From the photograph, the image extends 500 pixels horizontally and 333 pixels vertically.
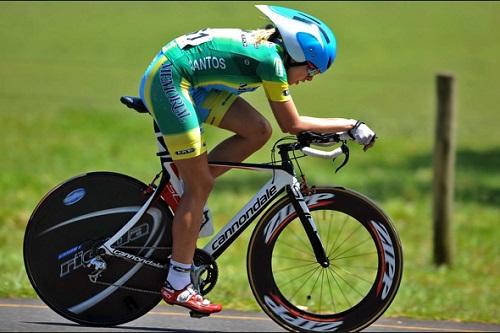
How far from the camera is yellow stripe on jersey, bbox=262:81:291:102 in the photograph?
6137mm

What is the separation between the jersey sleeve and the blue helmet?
0.12 m

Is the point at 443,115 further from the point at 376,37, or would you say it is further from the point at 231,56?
the point at 376,37

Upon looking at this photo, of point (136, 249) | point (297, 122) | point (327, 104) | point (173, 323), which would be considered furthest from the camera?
point (327, 104)

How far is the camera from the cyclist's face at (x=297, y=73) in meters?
6.27

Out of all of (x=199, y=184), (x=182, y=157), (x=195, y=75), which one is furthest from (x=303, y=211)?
(x=195, y=75)

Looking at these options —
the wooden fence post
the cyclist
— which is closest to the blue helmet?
the cyclist

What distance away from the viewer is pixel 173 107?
20.4 feet

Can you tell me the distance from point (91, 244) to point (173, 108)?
1051mm

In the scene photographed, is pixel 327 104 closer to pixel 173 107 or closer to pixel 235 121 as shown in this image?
pixel 235 121

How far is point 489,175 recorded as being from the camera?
18344 millimetres

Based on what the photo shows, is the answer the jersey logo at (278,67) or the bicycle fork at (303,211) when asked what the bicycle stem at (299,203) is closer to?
the bicycle fork at (303,211)

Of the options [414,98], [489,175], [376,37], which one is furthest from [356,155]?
[376,37]

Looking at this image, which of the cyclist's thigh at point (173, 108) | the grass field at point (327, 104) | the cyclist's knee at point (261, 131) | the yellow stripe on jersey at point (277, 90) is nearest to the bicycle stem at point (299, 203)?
the cyclist's knee at point (261, 131)

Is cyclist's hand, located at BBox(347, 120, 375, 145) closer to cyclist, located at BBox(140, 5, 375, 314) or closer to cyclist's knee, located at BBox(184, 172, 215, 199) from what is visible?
cyclist, located at BBox(140, 5, 375, 314)
